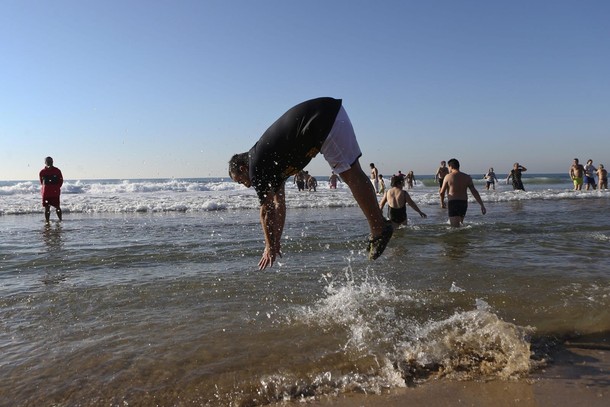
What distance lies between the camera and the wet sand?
235 centimetres

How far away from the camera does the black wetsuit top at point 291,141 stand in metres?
3.40

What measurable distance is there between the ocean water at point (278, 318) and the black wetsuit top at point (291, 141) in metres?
1.16

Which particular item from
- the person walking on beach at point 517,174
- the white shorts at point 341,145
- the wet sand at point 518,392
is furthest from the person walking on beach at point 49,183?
the person walking on beach at point 517,174

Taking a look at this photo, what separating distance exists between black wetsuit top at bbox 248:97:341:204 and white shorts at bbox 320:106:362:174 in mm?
54

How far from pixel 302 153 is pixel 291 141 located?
0.42 ft

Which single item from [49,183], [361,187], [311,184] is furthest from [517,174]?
[361,187]

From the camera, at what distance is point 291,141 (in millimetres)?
3430

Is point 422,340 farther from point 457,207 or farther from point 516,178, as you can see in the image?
point 516,178

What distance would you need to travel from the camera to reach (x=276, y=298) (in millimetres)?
4281

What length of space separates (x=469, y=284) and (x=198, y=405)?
10.4 feet

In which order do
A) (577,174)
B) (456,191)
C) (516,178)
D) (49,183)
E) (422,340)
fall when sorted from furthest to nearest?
1. (577,174)
2. (516,178)
3. (49,183)
4. (456,191)
5. (422,340)

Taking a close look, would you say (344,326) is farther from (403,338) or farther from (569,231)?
(569,231)

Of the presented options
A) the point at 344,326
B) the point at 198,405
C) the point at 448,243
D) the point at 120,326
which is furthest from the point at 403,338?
the point at 448,243

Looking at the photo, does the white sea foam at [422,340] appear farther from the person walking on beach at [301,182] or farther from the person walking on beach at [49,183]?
the person walking on beach at [301,182]
